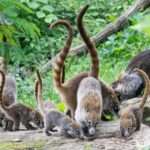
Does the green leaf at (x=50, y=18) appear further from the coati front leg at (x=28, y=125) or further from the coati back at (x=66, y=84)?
the coati back at (x=66, y=84)

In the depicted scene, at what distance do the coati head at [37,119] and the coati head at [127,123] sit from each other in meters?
1.02

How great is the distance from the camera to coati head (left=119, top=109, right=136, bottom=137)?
17.3 ft

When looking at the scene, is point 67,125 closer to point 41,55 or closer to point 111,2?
point 41,55

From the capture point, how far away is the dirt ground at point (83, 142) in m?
5.21

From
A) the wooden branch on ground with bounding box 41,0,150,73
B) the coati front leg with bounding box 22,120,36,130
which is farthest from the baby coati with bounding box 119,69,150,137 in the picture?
the wooden branch on ground with bounding box 41,0,150,73

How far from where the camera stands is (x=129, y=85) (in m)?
7.03

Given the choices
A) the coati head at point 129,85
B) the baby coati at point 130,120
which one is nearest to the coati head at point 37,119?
the baby coati at point 130,120

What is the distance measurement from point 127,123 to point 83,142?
419 mm

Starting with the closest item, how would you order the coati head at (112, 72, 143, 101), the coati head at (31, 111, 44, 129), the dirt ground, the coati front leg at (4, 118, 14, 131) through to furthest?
the dirt ground → the coati head at (31, 111, 44, 129) → the coati front leg at (4, 118, 14, 131) → the coati head at (112, 72, 143, 101)

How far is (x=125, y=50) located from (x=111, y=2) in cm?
286

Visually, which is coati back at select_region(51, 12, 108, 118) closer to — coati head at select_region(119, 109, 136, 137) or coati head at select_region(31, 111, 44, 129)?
coati head at select_region(31, 111, 44, 129)

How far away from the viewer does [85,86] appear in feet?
18.2

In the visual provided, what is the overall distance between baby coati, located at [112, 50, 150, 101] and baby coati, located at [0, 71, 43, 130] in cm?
109

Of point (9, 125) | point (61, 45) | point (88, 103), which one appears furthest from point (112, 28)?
point (88, 103)
